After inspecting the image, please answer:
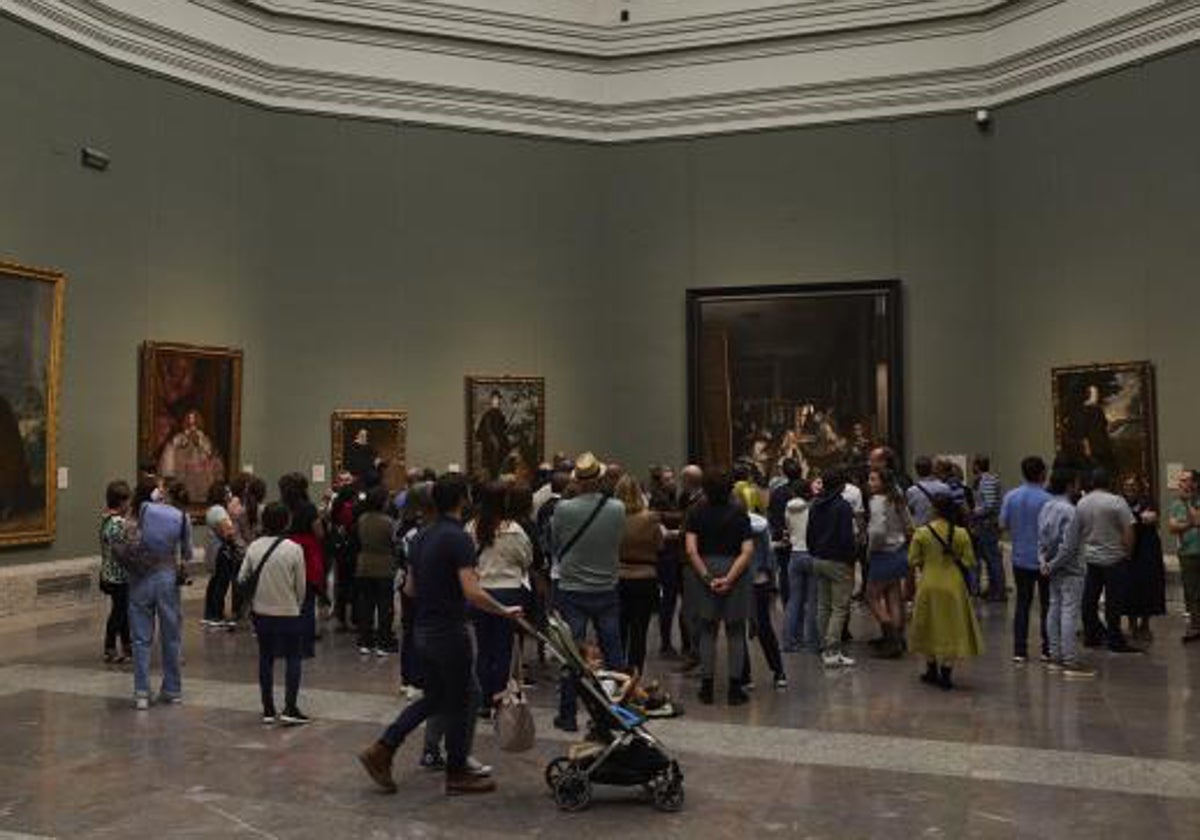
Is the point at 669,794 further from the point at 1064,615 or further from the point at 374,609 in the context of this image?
the point at 374,609

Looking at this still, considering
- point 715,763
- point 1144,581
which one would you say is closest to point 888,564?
point 1144,581

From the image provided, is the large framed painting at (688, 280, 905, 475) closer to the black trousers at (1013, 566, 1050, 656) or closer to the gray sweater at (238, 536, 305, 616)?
the black trousers at (1013, 566, 1050, 656)

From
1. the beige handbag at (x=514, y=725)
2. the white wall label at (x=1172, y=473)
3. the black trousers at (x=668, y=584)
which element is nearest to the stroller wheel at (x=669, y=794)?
the beige handbag at (x=514, y=725)

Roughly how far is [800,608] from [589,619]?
3.62 meters

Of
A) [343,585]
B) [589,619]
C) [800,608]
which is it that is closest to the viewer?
[589,619]

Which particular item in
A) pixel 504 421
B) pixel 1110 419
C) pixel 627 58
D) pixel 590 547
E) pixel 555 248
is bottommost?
pixel 590 547

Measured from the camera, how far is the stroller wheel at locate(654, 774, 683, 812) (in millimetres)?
5988

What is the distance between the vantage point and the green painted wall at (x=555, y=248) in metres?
14.7

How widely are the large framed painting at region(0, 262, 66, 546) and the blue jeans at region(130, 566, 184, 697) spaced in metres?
5.44

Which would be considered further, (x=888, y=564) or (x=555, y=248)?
(x=555, y=248)

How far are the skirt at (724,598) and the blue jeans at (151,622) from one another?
157 inches

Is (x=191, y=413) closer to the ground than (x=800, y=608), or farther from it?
farther from it

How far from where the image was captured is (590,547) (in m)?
7.85

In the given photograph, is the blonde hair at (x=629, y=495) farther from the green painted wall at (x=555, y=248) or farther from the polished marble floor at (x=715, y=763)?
the green painted wall at (x=555, y=248)
